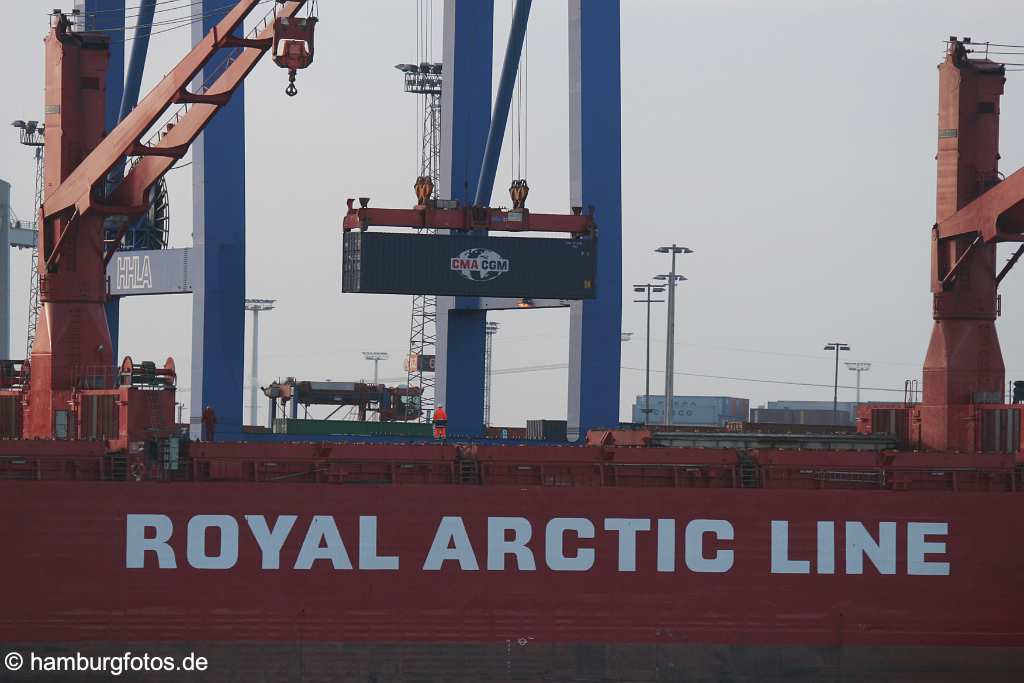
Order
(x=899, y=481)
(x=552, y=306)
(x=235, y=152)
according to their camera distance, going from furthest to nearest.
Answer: (x=552, y=306), (x=235, y=152), (x=899, y=481)

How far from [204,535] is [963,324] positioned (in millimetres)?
17308

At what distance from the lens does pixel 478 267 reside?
4319 centimetres

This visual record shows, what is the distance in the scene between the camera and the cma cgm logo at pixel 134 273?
45.2 m

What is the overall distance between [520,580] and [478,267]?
640 inches

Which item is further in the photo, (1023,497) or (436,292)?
(436,292)

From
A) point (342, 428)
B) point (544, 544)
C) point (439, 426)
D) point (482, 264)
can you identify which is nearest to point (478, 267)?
point (482, 264)

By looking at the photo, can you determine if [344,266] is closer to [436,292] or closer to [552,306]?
[436,292]

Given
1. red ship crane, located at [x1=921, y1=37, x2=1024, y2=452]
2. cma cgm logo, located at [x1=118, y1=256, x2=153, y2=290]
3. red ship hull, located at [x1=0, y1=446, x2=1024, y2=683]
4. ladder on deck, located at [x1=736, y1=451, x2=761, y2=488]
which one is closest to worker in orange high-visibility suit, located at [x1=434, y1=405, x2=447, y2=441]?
red ship hull, located at [x1=0, y1=446, x2=1024, y2=683]

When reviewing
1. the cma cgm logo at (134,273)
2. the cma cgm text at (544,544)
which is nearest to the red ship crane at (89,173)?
the cma cgm text at (544,544)

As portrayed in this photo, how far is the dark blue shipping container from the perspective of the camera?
42.8m

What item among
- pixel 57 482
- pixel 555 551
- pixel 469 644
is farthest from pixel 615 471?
pixel 57 482

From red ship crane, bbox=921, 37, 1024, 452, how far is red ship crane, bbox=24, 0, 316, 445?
1429cm

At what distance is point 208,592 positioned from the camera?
91.6ft

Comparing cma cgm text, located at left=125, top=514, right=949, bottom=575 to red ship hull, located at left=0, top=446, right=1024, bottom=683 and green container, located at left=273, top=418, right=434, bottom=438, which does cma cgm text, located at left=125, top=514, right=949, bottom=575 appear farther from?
green container, located at left=273, top=418, right=434, bottom=438
